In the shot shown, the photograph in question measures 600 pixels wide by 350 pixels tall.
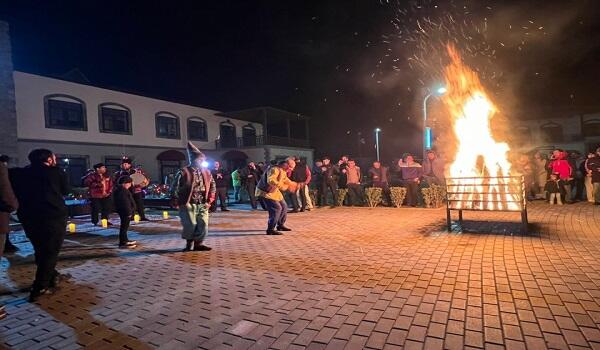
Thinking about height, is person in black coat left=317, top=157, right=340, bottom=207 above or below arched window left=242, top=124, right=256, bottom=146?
below

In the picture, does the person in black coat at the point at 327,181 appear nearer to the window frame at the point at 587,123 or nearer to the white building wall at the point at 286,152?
the white building wall at the point at 286,152

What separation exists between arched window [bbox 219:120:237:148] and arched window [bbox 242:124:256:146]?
1153mm

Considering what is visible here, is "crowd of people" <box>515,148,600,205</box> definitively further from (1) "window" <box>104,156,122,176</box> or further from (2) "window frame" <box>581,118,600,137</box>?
(2) "window frame" <box>581,118,600,137</box>

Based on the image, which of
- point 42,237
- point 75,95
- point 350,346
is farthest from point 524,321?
point 75,95

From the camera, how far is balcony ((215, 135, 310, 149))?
34.4 meters

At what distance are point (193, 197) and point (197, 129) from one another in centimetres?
2734

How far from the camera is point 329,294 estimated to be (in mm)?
4250

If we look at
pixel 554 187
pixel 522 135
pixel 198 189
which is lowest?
pixel 554 187

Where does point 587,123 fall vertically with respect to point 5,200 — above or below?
above

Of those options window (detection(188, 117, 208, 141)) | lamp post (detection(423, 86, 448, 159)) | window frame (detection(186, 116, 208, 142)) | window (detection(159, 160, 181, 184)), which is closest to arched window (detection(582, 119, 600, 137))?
lamp post (detection(423, 86, 448, 159))

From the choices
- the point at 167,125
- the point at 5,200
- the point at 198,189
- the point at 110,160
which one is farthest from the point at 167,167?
the point at 5,200

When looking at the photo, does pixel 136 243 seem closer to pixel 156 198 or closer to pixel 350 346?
pixel 350 346

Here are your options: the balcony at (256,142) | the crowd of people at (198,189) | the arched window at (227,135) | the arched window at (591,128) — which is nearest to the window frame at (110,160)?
the balcony at (256,142)

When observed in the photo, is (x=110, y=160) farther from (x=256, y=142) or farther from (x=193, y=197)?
(x=193, y=197)
